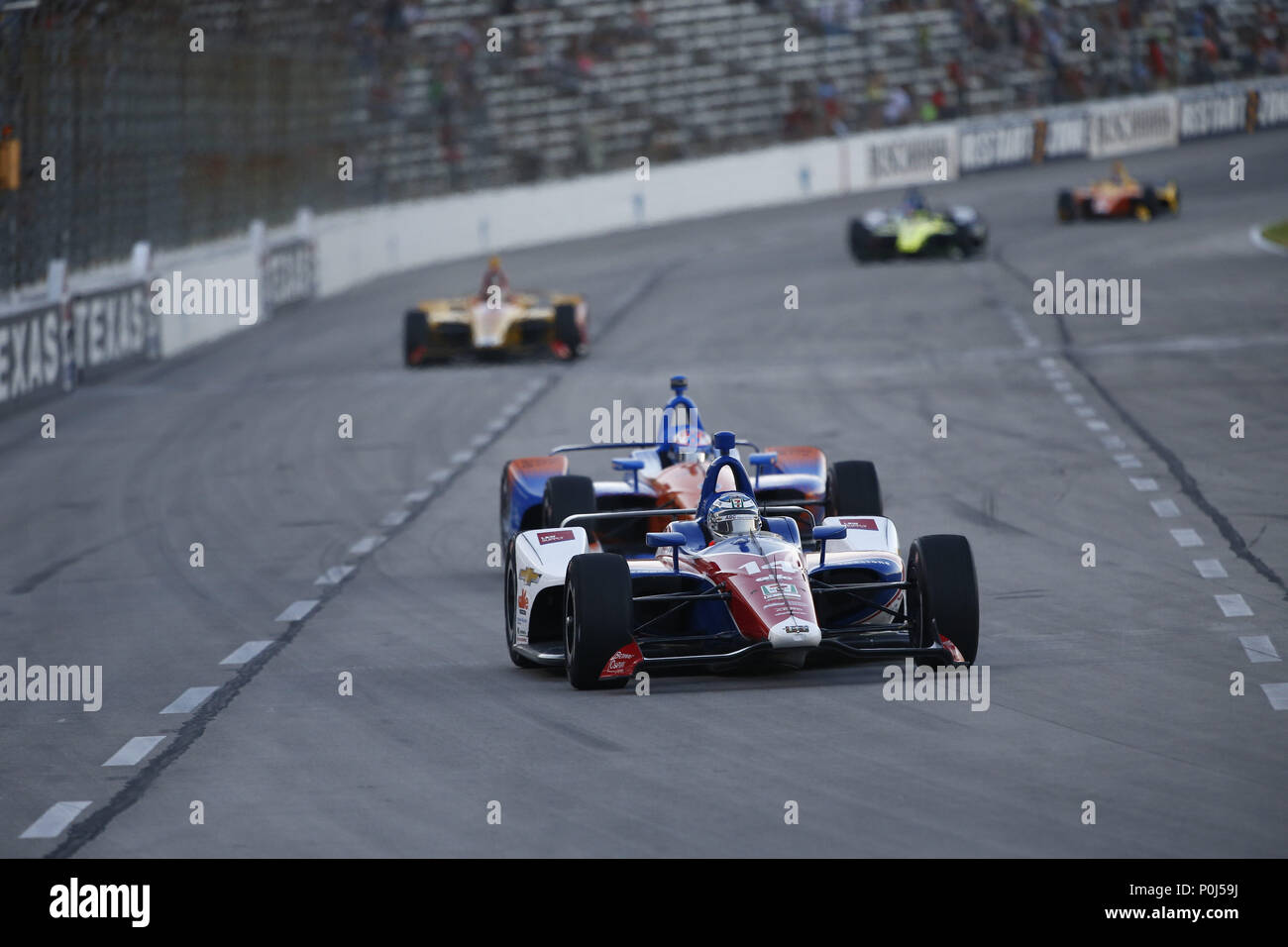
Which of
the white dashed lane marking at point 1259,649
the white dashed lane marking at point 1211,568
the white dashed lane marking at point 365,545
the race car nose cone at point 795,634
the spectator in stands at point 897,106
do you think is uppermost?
the spectator in stands at point 897,106

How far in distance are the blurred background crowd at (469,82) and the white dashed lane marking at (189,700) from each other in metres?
14.4

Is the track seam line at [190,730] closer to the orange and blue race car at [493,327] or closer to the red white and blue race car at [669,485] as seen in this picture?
the red white and blue race car at [669,485]

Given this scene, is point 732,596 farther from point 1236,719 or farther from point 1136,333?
point 1136,333

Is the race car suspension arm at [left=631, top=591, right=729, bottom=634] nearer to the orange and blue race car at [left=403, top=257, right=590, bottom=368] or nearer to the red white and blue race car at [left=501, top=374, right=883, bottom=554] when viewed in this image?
the red white and blue race car at [left=501, top=374, right=883, bottom=554]

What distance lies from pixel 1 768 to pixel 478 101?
1439 inches

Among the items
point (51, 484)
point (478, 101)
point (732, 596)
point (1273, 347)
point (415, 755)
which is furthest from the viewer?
point (478, 101)

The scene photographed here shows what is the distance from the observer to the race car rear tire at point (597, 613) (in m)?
10.1

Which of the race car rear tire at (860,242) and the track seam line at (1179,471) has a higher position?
the race car rear tire at (860,242)

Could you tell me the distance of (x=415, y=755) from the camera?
9.00 meters

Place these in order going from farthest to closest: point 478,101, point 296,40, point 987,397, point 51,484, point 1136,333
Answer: point 478,101, point 296,40, point 1136,333, point 987,397, point 51,484

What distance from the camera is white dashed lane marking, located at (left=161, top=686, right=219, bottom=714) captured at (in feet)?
33.6

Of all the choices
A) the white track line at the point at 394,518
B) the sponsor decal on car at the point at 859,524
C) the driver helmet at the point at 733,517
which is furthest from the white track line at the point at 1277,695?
the white track line at the point at 394,518

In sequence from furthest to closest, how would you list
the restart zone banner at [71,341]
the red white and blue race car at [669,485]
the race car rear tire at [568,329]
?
the race car rear tire at [568,329] < the restart zone banner at [71,341] < the red white and blue race car at [669,485]
